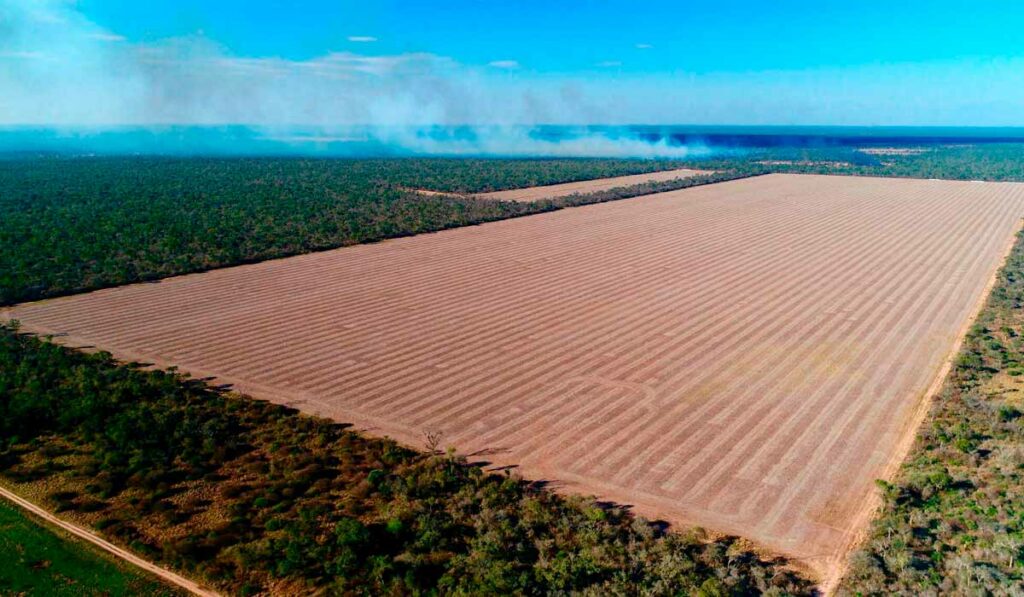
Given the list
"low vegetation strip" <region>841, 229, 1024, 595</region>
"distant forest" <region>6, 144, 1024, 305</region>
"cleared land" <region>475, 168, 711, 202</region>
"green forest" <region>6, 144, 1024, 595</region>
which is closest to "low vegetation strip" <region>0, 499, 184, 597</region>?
"green forest" <region>6, 144, 1024, 595</region>

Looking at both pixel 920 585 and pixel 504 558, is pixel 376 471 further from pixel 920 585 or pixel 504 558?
pixel 920 585

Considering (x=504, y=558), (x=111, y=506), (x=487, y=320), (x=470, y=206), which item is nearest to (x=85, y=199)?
(x=470, y=206)

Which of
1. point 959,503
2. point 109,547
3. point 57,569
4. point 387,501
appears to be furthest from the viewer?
point 387,501

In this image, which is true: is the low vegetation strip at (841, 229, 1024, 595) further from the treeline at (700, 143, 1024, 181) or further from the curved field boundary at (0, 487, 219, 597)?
the treeline at (700, 143, 1024, 181)

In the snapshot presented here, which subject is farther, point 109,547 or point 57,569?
point 109,547

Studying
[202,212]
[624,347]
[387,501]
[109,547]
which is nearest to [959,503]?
[624,347]

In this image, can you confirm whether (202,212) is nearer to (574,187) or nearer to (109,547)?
(574,187)
